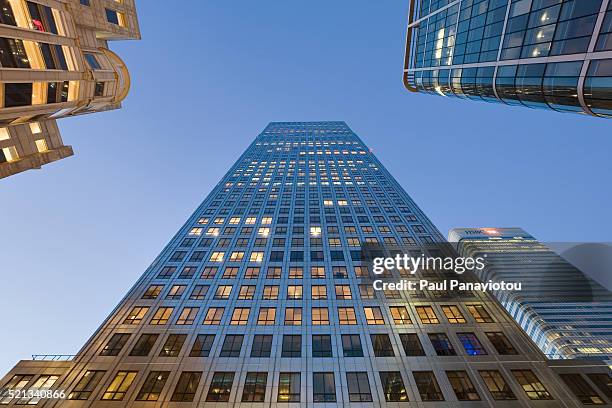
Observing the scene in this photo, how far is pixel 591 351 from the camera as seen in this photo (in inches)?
3516

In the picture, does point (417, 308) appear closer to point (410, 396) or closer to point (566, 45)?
point (410, 396)

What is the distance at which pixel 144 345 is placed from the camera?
92.2ft

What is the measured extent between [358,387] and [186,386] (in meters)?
15.3

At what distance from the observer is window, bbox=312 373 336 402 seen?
75.2 ft

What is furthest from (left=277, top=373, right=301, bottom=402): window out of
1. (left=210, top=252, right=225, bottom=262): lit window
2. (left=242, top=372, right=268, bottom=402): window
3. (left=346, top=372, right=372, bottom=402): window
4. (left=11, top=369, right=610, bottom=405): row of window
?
(left=210, top=252, right=225, bottom=262): lit window

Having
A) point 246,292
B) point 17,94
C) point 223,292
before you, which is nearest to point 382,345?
point 246,292

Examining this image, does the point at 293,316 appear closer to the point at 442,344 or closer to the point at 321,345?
the point at 321,345

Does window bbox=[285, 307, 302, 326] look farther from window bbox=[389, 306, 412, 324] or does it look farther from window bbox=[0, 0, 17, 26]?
window bbox=[0, 0, 17, 26]

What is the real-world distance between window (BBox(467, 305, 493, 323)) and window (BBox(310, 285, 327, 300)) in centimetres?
1681

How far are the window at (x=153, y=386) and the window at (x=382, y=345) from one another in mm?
19892

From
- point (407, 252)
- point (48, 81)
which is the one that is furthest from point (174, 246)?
point (407, 252)

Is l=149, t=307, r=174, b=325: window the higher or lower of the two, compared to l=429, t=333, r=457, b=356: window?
higher

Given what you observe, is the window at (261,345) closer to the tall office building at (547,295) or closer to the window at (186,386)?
the window at (186,386)

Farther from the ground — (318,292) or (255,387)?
(318,292)
